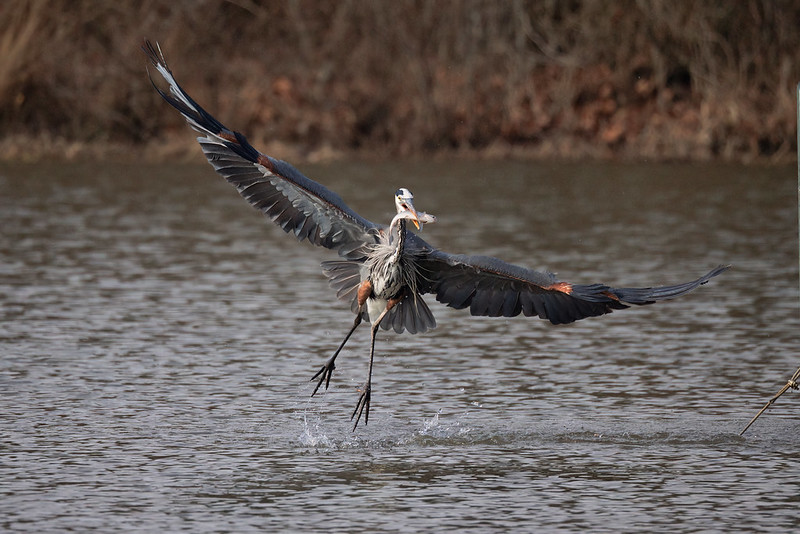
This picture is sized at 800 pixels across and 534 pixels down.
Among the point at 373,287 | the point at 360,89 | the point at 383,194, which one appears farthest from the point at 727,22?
the point at 373,287

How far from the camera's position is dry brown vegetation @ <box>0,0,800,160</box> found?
28781 mm

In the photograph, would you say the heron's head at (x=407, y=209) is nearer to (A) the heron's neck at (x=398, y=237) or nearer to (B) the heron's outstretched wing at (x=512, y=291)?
(A) the heron's neck at (x=398, y=237)

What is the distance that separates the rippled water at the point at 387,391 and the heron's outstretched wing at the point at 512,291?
67cm

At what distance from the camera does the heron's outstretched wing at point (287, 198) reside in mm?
8883

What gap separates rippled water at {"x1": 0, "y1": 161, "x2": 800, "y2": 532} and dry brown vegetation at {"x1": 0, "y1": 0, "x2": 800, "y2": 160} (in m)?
9.99

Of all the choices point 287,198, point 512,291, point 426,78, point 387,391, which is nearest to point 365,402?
point 512,291

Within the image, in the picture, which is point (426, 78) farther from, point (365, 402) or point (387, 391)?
point (365, 402)

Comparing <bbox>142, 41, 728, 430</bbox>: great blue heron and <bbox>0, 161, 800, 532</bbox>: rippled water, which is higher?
<bbox>142, 41, 728, 430</bbox>: great blue heron

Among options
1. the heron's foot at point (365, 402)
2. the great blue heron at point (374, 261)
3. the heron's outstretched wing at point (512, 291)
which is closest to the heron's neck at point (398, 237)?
the great blue heron at point (374, 261)

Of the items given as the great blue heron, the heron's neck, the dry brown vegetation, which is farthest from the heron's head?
the dry brown vegetation

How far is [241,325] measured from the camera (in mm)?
12258

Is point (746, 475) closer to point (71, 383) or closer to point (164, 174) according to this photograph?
point (71, 383)

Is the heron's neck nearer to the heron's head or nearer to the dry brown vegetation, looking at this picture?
the heron's head

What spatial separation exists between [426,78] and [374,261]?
20432 mm
